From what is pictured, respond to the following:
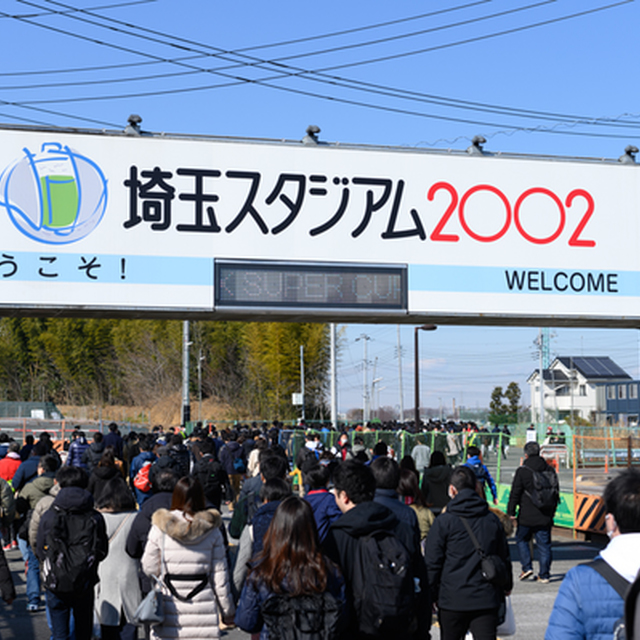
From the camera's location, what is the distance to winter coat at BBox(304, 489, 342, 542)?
5785mm

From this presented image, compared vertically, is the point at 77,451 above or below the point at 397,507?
below

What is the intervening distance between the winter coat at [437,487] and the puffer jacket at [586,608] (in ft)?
23.8

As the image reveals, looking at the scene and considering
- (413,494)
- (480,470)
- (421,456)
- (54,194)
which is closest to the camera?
(413,494)

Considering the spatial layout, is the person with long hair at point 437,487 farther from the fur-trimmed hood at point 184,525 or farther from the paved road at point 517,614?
the fur-trimmed hood at point 184,525

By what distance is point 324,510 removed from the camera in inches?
232

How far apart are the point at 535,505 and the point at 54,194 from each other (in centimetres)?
715

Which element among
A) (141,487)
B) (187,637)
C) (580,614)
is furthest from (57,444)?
(580,614)

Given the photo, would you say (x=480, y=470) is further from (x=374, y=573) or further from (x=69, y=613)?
(x=374, y=573)

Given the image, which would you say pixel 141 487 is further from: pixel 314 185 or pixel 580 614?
pixel 580 614

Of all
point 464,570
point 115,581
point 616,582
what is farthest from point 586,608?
point 115,581

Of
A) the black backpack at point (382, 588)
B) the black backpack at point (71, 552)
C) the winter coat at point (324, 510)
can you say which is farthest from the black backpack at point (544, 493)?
the black backpack at point (382, 588)

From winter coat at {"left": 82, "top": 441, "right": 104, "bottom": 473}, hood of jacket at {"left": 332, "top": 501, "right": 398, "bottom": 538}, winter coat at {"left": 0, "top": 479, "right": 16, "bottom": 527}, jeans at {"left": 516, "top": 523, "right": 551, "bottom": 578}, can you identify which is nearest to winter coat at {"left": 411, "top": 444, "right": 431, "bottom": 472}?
jeans at {"left": 516, "top": 523, "right": 551, "bottom": 578}

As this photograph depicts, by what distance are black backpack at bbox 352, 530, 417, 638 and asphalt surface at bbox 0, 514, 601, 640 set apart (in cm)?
266

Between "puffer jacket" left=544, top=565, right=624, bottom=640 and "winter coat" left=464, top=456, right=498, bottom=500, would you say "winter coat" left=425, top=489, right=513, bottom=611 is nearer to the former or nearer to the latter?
"puffer jacket" left=544, top=565, right=624, bottom=640
